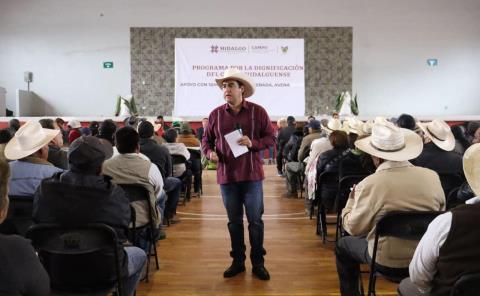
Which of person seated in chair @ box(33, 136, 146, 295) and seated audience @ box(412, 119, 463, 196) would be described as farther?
seated audience @ box(412, 119, 463, 196)

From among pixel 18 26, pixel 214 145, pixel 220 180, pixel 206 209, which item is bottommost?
pixel 206 209

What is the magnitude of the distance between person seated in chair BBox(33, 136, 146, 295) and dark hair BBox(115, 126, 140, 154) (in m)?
0.86

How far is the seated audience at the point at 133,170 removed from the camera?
122 inches

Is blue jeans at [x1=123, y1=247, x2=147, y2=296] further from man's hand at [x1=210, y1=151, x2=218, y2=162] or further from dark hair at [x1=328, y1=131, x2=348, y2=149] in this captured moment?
dark hair at [x1=328, y1=131, x2=348, y2=149]

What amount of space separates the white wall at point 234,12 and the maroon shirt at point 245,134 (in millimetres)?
10666

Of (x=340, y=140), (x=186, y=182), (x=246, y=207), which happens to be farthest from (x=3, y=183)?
(x=186, y=182)

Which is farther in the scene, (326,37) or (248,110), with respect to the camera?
(326,37)

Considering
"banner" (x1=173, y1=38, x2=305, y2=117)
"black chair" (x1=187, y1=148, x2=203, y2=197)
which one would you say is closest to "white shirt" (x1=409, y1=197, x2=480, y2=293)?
"black chair" (x1=187, y1=148, x2=203, y2=197)

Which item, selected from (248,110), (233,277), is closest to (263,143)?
(248,110)

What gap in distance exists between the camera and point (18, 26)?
13.6 metres

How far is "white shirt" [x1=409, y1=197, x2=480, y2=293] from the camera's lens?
1.56 meters

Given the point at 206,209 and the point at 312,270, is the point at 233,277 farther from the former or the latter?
the point at 206,209

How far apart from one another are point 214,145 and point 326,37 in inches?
421

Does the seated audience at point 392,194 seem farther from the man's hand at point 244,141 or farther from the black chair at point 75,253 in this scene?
the black chair at point 75,253
